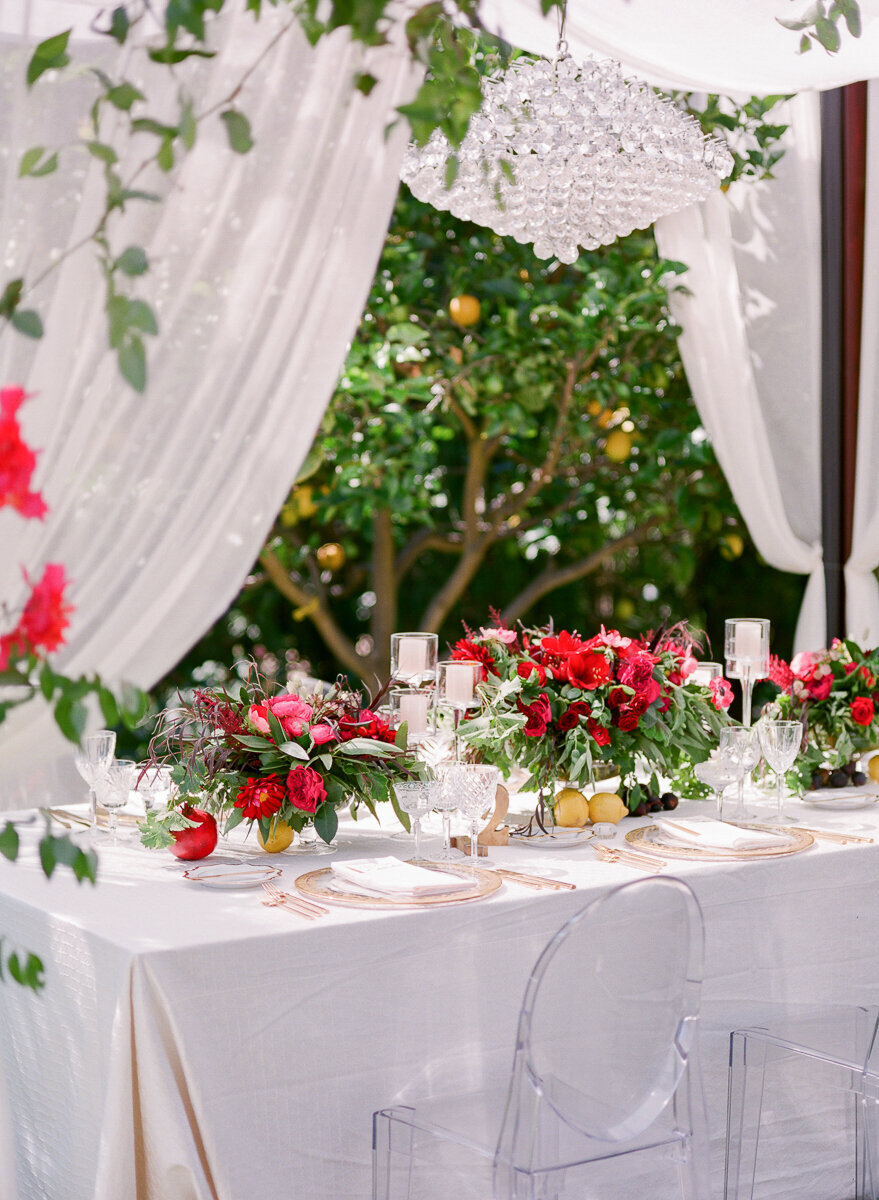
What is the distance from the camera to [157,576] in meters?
1.91

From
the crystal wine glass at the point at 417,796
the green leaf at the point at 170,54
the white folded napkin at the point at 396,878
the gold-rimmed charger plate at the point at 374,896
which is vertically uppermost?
the green leaf at the point at 170,54

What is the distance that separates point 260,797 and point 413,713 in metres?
0.31

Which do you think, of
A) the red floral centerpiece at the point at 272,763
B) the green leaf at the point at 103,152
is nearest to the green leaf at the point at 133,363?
the green leaf at the point at 103,152

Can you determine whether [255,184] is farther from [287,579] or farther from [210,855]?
[287,579]

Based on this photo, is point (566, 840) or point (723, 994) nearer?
point (723, 994)

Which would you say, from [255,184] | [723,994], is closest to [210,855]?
[723,994]

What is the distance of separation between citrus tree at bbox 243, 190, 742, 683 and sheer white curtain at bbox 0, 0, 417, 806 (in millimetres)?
1439

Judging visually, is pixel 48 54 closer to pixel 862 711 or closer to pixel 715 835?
pixel 715 835

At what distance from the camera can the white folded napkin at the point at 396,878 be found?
6.41ft

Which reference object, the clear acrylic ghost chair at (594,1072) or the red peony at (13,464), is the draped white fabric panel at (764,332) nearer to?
the clear acrylic ghost chair at (594,1072)

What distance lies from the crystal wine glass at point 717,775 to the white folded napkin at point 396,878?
0.62 meters

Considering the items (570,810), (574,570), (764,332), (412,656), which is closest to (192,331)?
(412,656)

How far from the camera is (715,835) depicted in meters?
2.31

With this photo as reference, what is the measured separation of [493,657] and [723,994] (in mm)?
709
